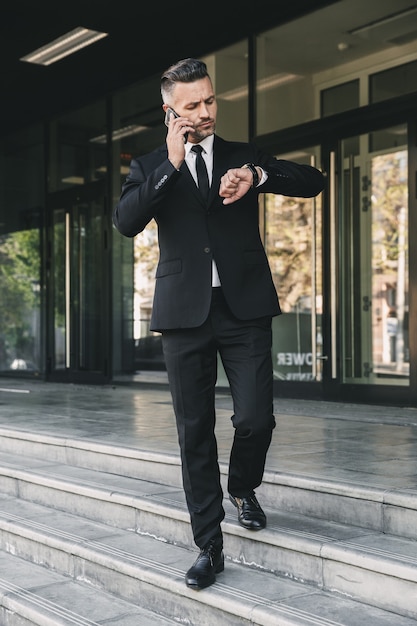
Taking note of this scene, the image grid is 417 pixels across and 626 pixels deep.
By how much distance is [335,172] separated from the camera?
749cm

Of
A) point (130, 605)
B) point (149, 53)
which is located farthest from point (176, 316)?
point (149, 53)

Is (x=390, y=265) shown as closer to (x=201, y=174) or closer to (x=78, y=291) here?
(x=78, y=291)

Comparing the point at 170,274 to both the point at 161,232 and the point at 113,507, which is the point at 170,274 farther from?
the point at 113,507

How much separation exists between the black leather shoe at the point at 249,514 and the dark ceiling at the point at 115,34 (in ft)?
18.1

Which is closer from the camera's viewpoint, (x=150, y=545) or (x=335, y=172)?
(x=150, y=545)

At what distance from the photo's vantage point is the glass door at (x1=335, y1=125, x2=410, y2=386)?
7.45m

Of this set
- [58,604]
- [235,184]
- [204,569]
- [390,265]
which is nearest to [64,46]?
[390,265]

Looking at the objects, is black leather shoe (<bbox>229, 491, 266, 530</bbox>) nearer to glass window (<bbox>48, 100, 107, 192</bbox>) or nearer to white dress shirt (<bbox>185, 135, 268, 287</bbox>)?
white dress shirt (<bbox>185, 135, 268, 287</bbox>)

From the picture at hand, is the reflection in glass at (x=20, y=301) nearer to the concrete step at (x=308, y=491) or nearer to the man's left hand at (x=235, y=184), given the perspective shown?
the concrete step at (x=308, y=491)

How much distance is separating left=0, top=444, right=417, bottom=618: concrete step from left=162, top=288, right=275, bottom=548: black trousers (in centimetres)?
38

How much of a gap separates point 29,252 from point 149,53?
12.7 feet

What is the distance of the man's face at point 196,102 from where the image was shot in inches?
112

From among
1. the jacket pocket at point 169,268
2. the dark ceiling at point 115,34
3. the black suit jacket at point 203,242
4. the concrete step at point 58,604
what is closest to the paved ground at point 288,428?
the concrete step at point 58,604

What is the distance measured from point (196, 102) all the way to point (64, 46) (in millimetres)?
6560
